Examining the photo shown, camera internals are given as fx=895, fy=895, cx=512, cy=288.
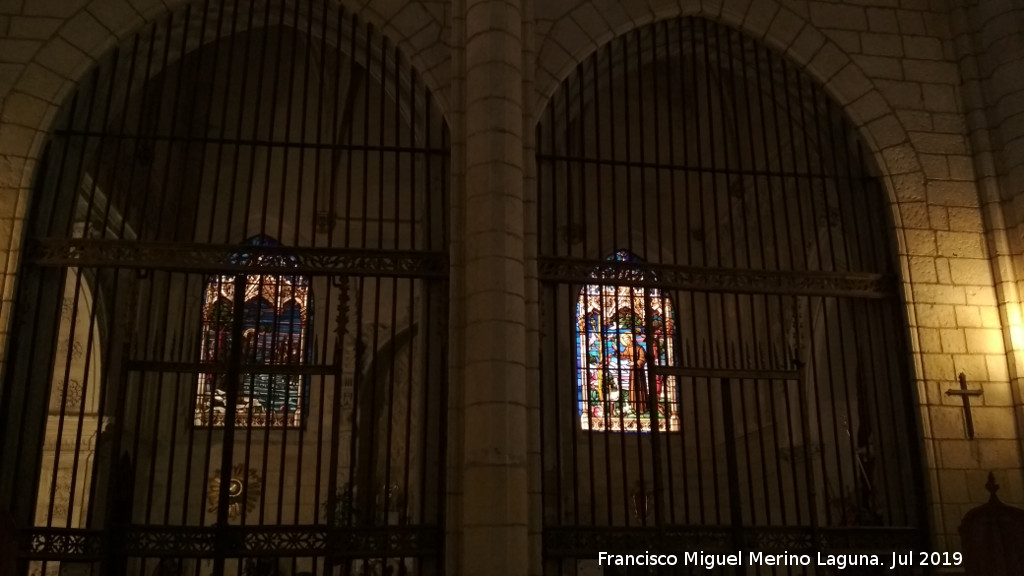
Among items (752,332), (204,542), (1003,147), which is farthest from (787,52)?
(204,542)

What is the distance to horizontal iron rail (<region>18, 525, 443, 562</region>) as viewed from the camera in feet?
20.1

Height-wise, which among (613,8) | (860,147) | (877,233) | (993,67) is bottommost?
(877,233)

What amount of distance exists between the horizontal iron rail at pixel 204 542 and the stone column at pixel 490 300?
0.74 m

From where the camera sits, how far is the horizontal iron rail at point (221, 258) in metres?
6.82

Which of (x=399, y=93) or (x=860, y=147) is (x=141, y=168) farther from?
(x=860, y=147)

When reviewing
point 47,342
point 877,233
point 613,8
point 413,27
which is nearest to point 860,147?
point 877,233

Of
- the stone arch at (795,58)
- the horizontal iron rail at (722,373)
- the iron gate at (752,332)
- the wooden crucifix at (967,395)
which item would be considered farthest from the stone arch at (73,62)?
the wooden crucifix at (967,395)

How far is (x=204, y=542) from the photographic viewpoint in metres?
6.21

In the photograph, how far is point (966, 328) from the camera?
7.55 metres

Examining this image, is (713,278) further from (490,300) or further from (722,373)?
(490,300)

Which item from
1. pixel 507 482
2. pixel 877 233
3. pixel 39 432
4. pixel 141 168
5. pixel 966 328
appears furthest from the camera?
pixel 141 168

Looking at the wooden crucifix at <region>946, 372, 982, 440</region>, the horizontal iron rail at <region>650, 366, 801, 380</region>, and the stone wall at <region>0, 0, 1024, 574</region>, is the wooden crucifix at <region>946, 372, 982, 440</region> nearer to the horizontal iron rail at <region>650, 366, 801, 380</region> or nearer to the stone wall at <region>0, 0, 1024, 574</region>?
the stone wall at <region>0, 0, 1024, 574</region>

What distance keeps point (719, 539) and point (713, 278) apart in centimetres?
215

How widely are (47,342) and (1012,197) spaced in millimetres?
8036
